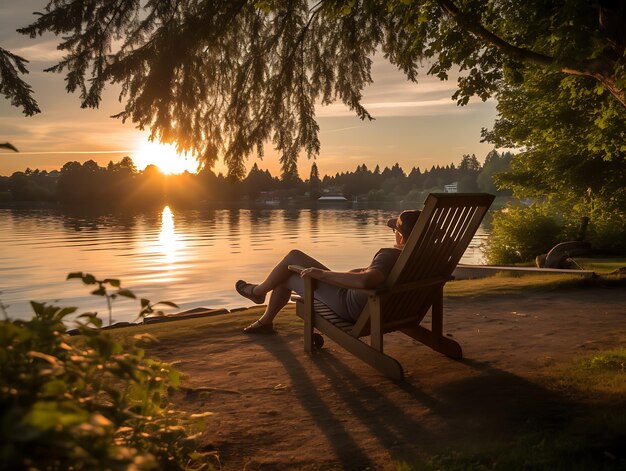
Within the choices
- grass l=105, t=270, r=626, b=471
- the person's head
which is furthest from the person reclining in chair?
grass l=105, t=270, r=626, b=471

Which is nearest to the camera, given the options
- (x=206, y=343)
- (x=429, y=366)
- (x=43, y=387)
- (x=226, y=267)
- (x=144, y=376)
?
(x=43, y=387)

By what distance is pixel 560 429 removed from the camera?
343 centimetres

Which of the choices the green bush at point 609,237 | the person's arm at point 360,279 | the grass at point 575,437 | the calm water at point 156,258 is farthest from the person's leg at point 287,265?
the green bush at point 609,237

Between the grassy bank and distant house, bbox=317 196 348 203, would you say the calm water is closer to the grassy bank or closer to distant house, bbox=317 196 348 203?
the grassy bank

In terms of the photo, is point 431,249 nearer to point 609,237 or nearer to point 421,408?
point 421,408

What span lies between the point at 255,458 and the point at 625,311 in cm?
617

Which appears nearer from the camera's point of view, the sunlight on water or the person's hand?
the person's hand

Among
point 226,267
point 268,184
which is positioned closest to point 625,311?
point 226,267

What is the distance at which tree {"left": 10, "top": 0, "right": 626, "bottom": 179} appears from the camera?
6281 millimetres

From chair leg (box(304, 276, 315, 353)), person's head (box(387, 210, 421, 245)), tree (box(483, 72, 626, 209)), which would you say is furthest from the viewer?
tree (box(483, 72, 626, 209))

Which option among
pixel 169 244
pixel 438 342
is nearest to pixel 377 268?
pixel 438 342

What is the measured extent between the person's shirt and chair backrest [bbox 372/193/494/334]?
0.16 metres

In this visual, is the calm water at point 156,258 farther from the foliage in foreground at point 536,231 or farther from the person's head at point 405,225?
the person's head at point 405,225

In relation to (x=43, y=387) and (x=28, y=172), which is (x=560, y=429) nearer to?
(x=43, y=387)
